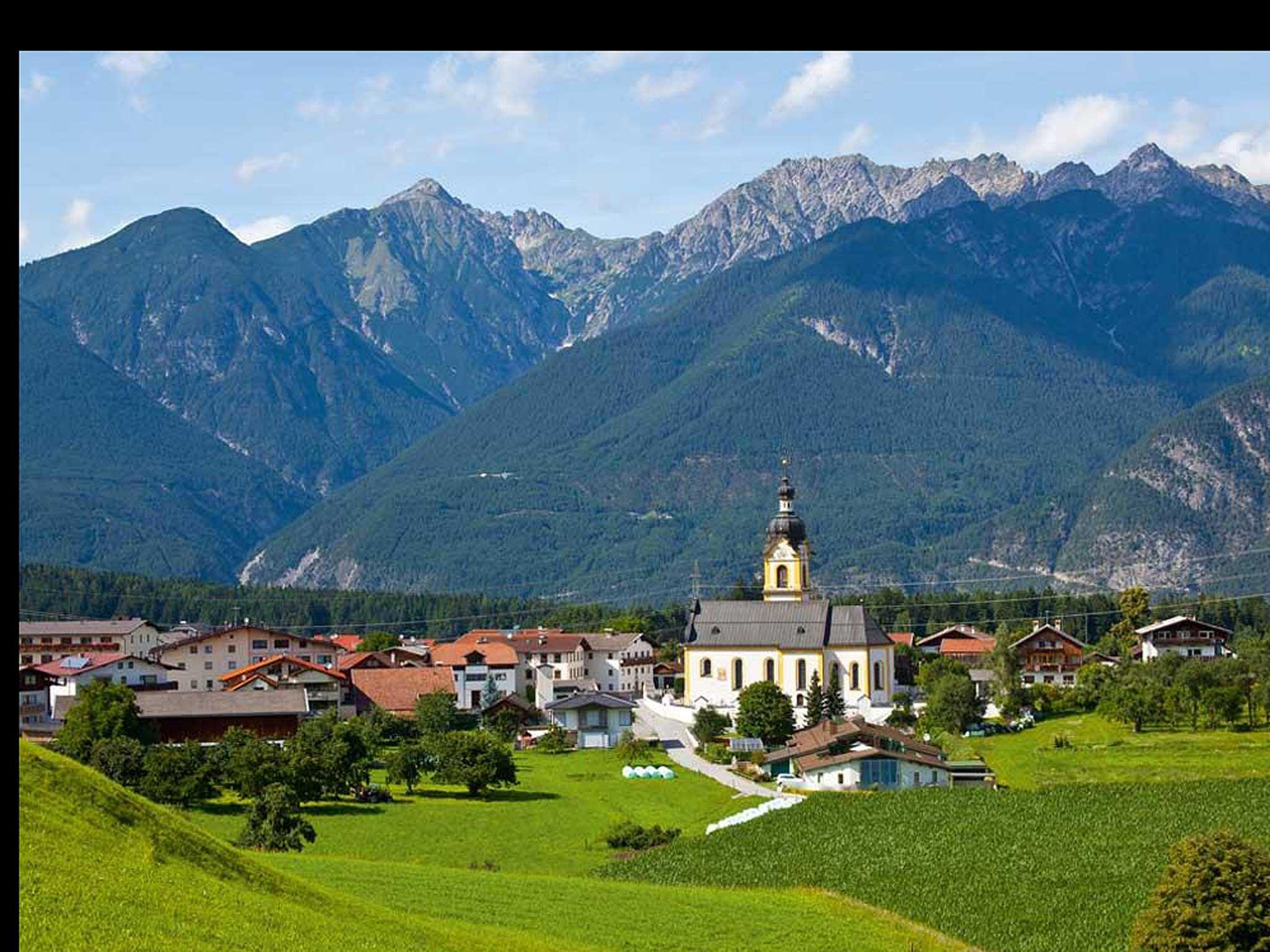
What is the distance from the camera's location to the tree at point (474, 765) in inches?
2157

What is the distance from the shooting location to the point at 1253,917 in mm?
29344

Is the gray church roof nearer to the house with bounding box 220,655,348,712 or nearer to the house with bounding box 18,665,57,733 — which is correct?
the house with bounding box 220,655,348,712

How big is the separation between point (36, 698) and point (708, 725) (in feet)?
85.3

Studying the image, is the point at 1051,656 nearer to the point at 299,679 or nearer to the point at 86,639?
the point at 299,679

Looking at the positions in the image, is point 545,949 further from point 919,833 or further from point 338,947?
point 919,833

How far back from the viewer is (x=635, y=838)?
4644cm

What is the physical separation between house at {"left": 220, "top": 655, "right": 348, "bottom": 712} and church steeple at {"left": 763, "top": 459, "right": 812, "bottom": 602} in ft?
72.6

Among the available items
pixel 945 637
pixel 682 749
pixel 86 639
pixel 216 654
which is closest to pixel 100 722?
pixel 682 749

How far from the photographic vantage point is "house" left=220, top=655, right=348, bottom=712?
241ft

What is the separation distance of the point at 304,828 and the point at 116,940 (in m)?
22.5
